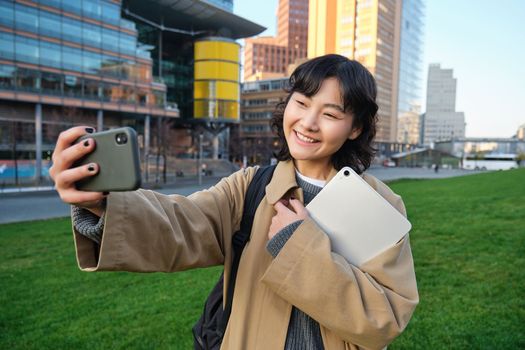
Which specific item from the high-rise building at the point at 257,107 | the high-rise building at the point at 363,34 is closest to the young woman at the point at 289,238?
the high-rise building at the point at 257,107

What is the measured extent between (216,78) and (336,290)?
182 ft

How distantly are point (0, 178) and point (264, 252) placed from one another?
35.0 m

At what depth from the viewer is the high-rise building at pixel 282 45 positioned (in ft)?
375

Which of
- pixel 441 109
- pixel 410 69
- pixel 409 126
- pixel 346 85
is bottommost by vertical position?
pixel 346 85

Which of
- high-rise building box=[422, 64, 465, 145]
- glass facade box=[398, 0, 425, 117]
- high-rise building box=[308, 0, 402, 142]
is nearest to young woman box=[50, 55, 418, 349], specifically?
high-rise building box=[308, 0, 402, 142]

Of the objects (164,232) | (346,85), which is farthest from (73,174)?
(346,85)

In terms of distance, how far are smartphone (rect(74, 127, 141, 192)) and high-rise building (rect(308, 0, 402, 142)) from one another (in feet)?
298

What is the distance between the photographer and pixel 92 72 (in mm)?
38531

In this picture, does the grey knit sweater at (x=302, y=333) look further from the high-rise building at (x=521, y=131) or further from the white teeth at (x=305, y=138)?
the high-rise building at (x=521, y=131)

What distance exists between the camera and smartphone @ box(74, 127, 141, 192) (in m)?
0.99

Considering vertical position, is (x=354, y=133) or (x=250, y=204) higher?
(x=354, y=133)

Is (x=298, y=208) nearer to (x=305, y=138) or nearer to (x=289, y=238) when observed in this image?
(x=289, y=238)

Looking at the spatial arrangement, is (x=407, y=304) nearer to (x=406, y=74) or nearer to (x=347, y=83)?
(x=347, y=83)

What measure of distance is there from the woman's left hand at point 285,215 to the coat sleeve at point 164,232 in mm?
240
